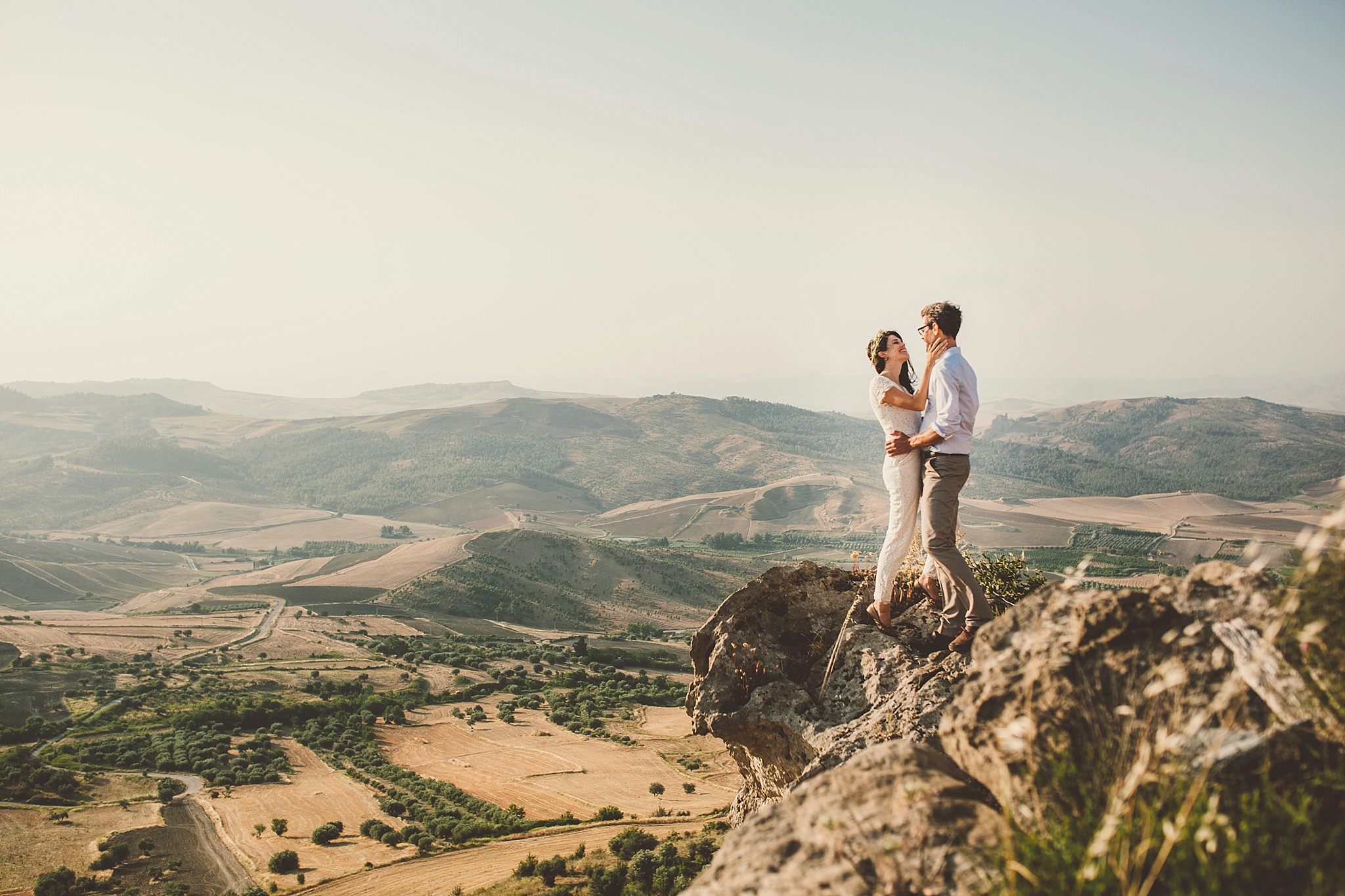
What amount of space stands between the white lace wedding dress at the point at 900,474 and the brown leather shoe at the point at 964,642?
2.80ft

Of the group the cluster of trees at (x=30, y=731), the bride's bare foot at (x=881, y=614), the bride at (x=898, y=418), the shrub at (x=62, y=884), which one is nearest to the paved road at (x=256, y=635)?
the cluster of trees at (x=30, y=731)

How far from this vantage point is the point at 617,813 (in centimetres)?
3231

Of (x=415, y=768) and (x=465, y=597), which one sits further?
(x=465, y=597)

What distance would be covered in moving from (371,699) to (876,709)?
61.6 metres

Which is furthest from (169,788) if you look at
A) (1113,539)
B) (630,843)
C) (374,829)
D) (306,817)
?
(1113,539)

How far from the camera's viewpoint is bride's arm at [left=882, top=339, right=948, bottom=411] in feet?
22.3

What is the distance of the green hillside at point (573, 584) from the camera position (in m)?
113

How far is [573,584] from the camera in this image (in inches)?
4943

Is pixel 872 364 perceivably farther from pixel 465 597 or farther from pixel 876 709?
pixel 465 597

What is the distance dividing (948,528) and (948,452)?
2.06ft

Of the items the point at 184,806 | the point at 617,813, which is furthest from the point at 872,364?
the point at 184,806

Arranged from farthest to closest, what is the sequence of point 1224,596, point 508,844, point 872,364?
point 508,844
point 872,364
point 1224,596

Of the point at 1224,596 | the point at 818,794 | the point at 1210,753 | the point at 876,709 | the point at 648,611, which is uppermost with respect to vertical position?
the point at 1224,596

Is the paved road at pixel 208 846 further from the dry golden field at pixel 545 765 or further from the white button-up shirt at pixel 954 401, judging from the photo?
the white button-up shirt at pixel 954 401
